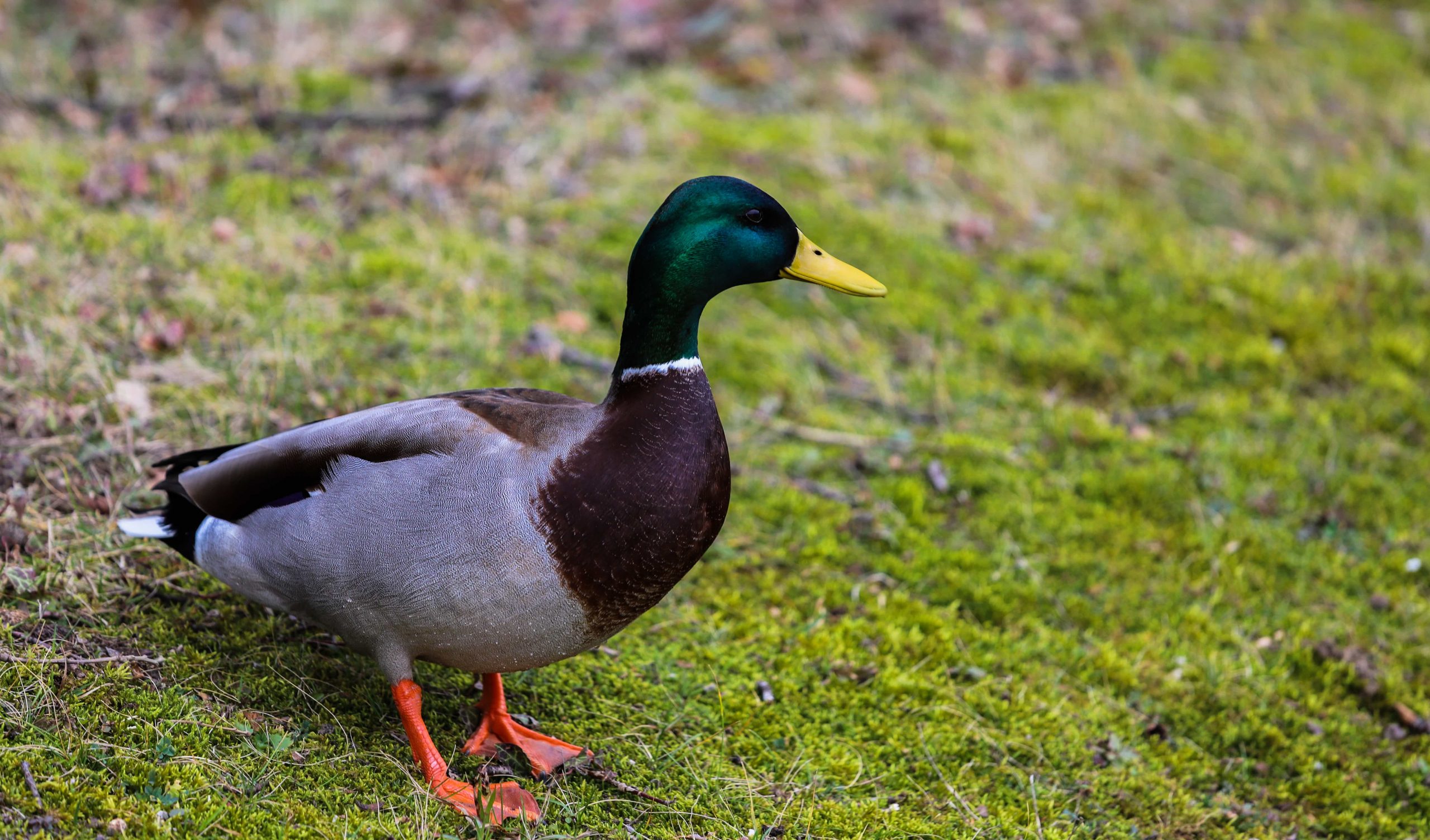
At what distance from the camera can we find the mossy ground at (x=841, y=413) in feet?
10.9

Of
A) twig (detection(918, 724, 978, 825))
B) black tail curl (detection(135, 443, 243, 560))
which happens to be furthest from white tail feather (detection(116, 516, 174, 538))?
twig (detection(918, 724, 978, 825))

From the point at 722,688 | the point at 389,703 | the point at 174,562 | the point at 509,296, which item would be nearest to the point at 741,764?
the point at 722,688

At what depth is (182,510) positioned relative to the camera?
339 centimetres

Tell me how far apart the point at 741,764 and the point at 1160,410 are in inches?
119

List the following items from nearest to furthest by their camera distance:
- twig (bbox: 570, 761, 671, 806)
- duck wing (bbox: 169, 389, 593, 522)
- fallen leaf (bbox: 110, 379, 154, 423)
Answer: duck wing (bbox: 169, 389, 593, 522), twig (bbox: 570, 761, 671, 806), fallen leaf (bbox: 110, 379, 154, 423)

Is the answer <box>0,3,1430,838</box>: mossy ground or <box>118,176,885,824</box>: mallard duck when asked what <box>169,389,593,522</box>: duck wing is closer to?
<box>118,176,885,824</box>: mallard duck

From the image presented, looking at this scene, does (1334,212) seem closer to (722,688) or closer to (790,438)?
(790,438)

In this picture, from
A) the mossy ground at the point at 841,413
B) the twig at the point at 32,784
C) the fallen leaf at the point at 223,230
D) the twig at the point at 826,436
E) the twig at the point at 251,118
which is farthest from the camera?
the twig at the point at 251,118

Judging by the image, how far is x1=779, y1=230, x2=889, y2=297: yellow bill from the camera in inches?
129

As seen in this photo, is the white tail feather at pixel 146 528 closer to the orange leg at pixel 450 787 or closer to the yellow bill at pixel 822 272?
the orange leg at pixel 450 787

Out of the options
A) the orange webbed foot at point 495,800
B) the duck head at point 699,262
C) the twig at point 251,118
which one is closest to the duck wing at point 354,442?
the duck head at point 699,262

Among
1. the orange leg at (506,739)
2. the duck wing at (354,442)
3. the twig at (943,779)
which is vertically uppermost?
the duck wing at (354,442)

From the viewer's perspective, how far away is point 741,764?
3.46 meters

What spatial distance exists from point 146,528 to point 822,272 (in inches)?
74.7
